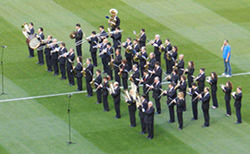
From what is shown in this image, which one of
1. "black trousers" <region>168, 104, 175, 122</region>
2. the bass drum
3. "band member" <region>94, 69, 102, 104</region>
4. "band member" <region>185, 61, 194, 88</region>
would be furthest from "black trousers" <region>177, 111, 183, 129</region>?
the bass drum

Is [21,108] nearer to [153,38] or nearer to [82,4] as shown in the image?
[153,38]

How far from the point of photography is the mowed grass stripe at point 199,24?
1825 inches

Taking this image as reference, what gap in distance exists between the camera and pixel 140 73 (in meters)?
42.8

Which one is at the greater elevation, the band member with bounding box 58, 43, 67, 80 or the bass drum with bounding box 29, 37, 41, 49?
the bass drum with bounding box 29, 37, 41, 49

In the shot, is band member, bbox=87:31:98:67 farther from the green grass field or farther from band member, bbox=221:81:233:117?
band member, bbox=221:81:233:117

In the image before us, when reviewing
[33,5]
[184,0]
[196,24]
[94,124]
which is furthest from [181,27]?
[94,124]

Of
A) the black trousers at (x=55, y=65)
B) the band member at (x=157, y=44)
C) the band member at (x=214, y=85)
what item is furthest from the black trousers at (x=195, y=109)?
the black trousers at (x=55, y=65)

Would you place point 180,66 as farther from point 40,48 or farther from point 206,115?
point 40,48

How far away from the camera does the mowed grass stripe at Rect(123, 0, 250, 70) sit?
4636cm

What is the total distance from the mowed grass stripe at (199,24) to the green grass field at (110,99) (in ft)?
0.18

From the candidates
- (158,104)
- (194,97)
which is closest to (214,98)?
(194,97)

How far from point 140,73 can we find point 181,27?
290 inches

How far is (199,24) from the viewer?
4950 centimetres

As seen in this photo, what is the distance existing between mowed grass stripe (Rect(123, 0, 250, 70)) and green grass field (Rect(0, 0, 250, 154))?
0.06 metres
